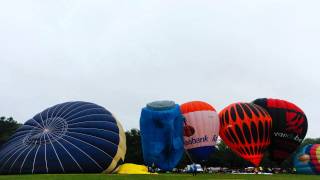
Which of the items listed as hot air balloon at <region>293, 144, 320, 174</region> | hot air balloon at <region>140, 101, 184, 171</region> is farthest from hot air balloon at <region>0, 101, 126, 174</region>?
hot air balloon at <region>293, 144, 320, 174</region>

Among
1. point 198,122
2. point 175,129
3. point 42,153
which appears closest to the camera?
point 42,153

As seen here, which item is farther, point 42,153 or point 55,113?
point 55,113

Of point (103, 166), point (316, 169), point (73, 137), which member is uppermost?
point (73, 137)

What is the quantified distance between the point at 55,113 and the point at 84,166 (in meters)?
5.36

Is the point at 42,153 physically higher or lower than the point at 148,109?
lower

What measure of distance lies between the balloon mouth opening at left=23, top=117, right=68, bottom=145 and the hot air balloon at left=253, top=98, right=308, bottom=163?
17.4 metres

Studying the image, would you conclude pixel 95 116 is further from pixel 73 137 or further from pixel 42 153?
pixel 42 153

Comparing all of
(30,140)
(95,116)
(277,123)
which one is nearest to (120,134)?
(95,116)

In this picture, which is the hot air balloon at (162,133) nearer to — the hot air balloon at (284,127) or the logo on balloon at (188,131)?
the logo on balloon at (188,131)

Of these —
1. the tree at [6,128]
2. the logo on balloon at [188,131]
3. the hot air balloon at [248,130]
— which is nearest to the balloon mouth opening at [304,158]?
the hot air balloon at [248,130]

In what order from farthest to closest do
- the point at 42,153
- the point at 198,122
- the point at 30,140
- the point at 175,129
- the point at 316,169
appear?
the point at 316,169 < the point at 198,122 < the point at 175,129 < the point at 30,140 < the point at 42,153

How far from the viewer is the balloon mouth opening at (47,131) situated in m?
28.5

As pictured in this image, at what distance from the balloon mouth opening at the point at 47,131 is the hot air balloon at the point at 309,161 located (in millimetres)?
22408

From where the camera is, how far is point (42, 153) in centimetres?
2730
